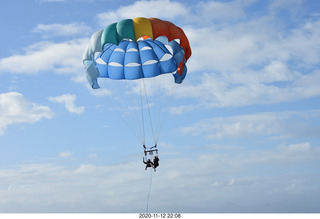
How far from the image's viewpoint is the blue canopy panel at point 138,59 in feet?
103

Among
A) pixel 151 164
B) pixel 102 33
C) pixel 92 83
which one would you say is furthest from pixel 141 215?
pixel 102 33

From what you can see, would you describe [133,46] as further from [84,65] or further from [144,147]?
[144,147]

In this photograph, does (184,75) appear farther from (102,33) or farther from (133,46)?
(102,33)

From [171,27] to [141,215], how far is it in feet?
37.6

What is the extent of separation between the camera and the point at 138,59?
31328mm

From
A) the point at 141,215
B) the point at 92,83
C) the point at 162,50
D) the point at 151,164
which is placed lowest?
the point at 141,215

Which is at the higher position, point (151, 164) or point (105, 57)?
point (105, 57)

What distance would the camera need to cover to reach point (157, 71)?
31484 mm

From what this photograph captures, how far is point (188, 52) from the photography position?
101 ft

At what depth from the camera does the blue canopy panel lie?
31266 mm

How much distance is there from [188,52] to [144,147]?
6525 millimetres

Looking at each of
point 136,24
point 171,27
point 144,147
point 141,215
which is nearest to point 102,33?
point 136,24

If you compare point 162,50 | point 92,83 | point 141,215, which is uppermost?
point 162,50

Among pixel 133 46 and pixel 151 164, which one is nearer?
pixel 151 164
